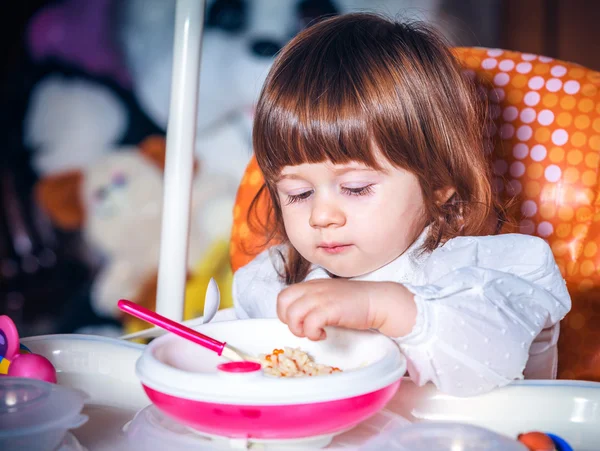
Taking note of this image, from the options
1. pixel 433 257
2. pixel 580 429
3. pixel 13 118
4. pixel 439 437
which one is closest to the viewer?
pixel 439 437

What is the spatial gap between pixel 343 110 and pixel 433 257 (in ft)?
0.70

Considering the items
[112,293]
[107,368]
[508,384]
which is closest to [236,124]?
[112,293]

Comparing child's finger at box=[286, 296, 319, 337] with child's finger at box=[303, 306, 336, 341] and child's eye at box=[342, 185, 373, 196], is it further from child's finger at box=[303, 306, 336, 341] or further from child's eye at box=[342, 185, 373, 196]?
child's eye at box=[342, 185, 373, 196]

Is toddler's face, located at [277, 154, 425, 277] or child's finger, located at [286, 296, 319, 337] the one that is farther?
toddler's face, located at [277, 154, 425, 277]

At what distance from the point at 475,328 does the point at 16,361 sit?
425mm

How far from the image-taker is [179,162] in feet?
2.84

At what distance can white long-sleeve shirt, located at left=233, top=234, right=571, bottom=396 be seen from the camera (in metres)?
0.65

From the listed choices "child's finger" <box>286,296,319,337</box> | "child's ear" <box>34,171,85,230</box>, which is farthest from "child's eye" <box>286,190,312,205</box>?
"child's ear" <box>34,171,85,230</box>

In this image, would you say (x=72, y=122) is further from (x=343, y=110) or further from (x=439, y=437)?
(x=439, y=437)

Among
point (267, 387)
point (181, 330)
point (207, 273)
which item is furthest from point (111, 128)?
point (267, 387)

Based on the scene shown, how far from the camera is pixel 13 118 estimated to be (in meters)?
2.03

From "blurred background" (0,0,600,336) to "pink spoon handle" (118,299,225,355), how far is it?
1441 mm

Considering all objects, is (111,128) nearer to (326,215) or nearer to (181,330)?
(326,215)

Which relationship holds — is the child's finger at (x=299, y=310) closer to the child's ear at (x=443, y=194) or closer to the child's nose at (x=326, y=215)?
the child's nose at (x=326, y=215)
